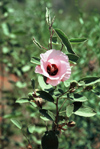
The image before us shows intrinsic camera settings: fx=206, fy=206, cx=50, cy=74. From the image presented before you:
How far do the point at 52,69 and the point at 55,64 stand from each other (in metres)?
0.02

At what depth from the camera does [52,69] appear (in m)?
0.58

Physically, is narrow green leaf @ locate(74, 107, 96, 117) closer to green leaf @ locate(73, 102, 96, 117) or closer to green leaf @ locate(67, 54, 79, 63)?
green leaf @ locate(73, 102, 96, 117)

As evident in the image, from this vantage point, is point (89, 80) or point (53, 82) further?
point (89, 80)

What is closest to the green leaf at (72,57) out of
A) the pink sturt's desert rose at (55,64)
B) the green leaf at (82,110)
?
the pink sturt's desert rose at (55,64)

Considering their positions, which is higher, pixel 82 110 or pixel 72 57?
pixel 72 57

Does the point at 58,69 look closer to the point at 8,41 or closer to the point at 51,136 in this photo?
the point at 51,136

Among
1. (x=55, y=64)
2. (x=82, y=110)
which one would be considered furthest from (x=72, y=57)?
(x=82, y=110)

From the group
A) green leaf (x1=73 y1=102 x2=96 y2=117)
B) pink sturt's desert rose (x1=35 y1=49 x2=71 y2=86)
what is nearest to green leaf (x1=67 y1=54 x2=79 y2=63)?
pink sturt's desert rose (x1=35 y1=49 x2=71 y2=86)

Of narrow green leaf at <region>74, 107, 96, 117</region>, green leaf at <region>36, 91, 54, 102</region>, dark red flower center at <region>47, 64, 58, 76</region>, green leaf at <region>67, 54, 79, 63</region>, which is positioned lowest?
narrow green leaf at <region>74, 107, 96, 117</region>

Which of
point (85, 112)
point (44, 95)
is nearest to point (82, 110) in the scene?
point (85, 112)

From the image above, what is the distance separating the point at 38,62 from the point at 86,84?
17cm

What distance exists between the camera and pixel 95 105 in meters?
1.18

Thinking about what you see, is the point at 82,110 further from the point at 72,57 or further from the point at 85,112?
the point at 72,57

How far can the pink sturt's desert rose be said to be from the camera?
0.54 m
